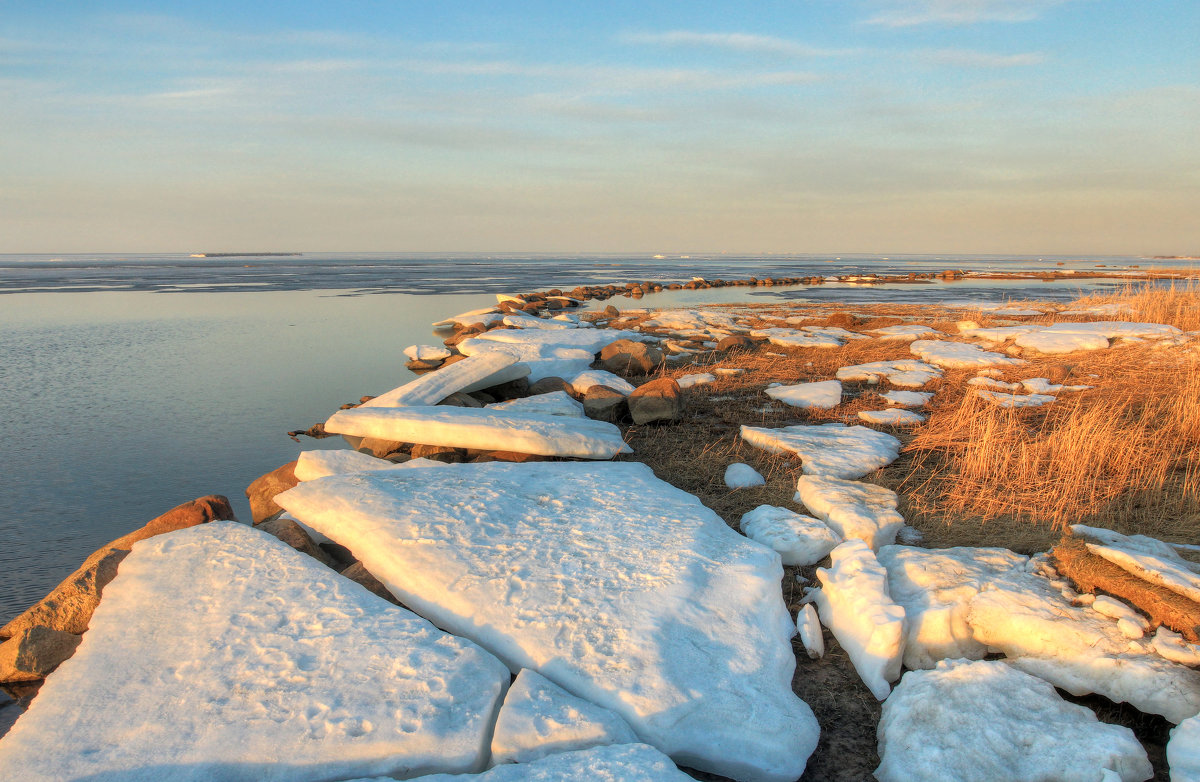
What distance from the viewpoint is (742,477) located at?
5277mm

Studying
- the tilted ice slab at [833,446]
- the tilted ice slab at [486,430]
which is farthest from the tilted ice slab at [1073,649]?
the tilted ice slab at [486,430]

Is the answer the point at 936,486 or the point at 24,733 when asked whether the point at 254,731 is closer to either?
the point at 24,733

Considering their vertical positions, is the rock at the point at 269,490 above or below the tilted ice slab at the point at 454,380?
below

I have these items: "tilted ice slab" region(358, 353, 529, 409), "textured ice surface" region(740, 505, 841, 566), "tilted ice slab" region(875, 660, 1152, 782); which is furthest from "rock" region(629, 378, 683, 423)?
"tilted ice slab" region(875, 660, 1152, 782)

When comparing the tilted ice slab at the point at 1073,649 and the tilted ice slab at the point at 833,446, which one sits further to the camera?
the tilted ice slab at the point at 833,446

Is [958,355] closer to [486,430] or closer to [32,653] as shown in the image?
[486,430]

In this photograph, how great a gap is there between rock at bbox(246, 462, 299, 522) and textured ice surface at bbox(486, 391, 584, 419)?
1.98 metres

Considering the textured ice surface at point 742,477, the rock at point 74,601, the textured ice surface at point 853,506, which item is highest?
the textured ice surface at point 853,506

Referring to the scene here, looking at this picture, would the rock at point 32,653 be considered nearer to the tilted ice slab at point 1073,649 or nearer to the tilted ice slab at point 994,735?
the tilted ice slab at point 994,735

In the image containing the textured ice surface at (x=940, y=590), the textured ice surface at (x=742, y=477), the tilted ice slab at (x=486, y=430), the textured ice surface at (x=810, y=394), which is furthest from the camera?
the textured ice surface at (x=810, y=394)

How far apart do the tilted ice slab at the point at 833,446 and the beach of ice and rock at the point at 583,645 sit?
2.07 ft

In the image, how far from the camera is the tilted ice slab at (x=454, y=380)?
22.1 feet

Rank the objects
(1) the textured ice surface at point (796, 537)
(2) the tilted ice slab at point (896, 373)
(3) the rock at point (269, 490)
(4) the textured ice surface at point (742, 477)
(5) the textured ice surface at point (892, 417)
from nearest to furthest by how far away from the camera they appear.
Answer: (1) the textured ice surface at point (796, 537), (4) the textured ice surface at point (742, 477), (3) the rock at point (269, 490), (5) the textured ice surface at point (892, 417), (2) the tilted ice slab at point (896, 373)

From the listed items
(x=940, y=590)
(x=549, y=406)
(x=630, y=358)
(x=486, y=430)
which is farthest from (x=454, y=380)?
(x=940, y=590)
